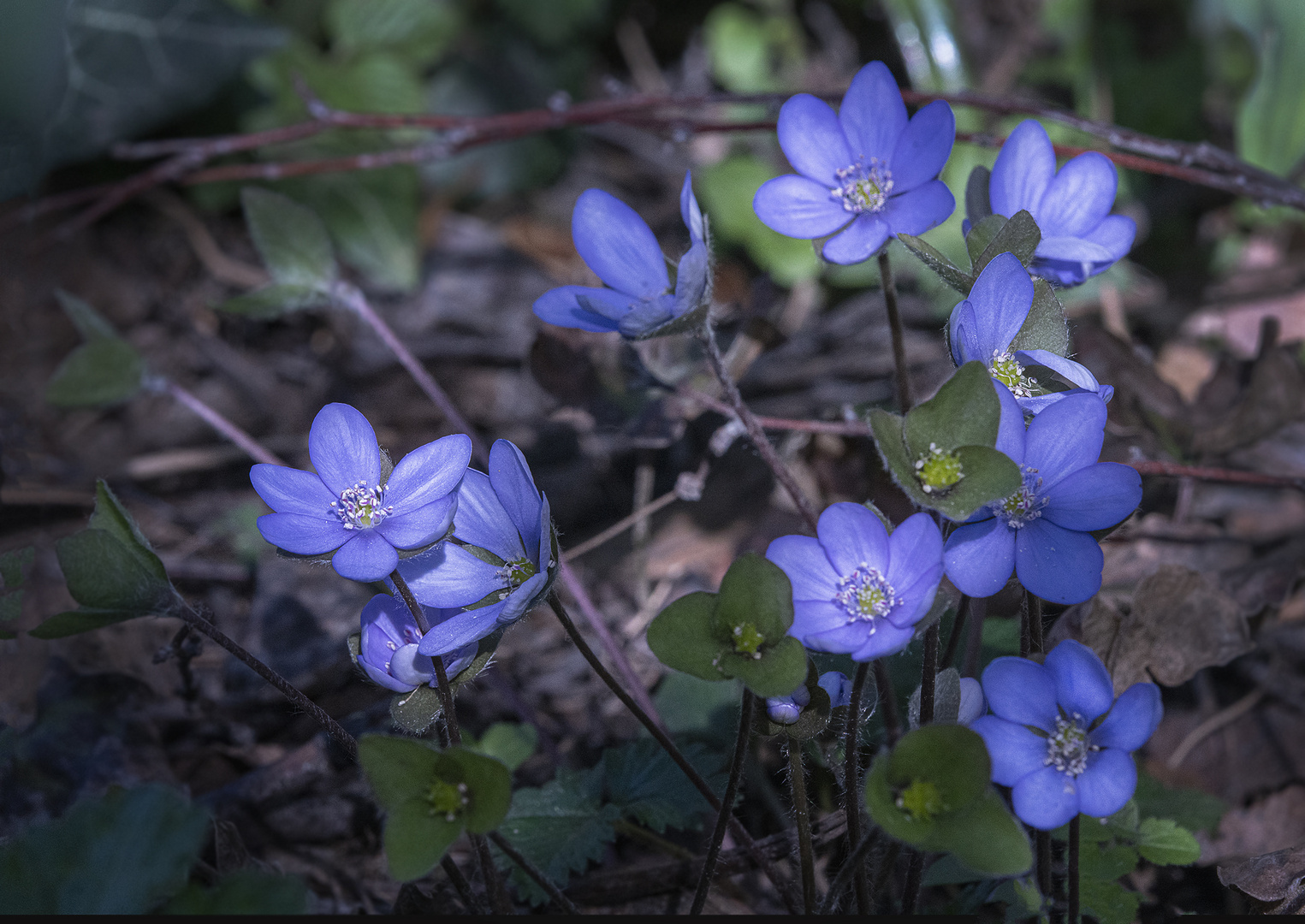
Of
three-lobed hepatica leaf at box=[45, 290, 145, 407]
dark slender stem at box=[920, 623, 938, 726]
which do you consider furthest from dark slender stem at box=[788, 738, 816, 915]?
three-lobed hepatica leaf at box=[45, 290, 145, 407]

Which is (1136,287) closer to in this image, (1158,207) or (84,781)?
(1158,207)

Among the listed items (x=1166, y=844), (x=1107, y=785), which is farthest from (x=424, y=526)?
(x=1166, y=844)

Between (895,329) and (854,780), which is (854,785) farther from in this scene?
(895,329)

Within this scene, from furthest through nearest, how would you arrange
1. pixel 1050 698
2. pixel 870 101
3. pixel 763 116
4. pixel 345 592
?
1. pixel 763 116
2. pixel 345 592
3. pixel 870 101
4. pixel 1050 698

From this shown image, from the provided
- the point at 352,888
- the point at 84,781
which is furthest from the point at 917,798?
the point at 84,781

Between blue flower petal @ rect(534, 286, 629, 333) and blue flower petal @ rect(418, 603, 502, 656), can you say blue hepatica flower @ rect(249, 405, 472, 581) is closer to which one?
blue flower petal @ rect(418, 603, 502, 656)

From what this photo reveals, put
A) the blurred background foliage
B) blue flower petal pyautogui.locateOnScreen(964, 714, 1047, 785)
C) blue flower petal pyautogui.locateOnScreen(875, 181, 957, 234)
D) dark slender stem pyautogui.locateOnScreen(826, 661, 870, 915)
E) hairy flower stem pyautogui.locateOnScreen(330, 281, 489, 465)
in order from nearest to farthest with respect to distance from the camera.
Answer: blue flower petal pyautogui.locateOnScreen(964, 714, 1047, 785), dark slender stem pyautogui.locateOnScreen(826, 661, 870, 915), blue flower petal pyautogui.locateOnScreen(875, 181, 957, 234), hairy flower stem pyautogui.locateOnScreen(330, 281, 489, 465), the blurred background foliage
